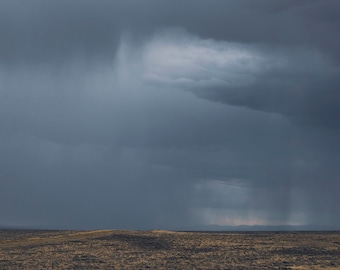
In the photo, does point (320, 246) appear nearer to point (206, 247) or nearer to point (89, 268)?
point (206, 247)

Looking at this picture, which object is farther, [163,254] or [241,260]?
[163,254]

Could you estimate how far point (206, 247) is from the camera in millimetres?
56281

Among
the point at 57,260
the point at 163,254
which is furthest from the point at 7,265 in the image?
the point at 163,254

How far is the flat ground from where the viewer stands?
141ft

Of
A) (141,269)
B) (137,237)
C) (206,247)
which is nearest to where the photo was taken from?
(141,269)

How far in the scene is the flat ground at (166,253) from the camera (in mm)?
43062

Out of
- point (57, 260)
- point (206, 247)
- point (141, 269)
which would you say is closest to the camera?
point (141, 269)

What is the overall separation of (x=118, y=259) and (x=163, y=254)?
Result: 5.51 m

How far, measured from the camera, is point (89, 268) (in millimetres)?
41500

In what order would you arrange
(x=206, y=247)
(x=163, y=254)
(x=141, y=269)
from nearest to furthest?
(x=141, y=269), (x=163, y=254), (x=206, y=247)

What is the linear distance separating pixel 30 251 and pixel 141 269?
17013mm

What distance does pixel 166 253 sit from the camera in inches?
2016

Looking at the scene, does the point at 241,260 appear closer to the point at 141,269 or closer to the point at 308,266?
the point at 308,266

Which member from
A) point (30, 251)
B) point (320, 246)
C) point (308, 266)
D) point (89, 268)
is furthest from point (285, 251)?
point (30, 251)
